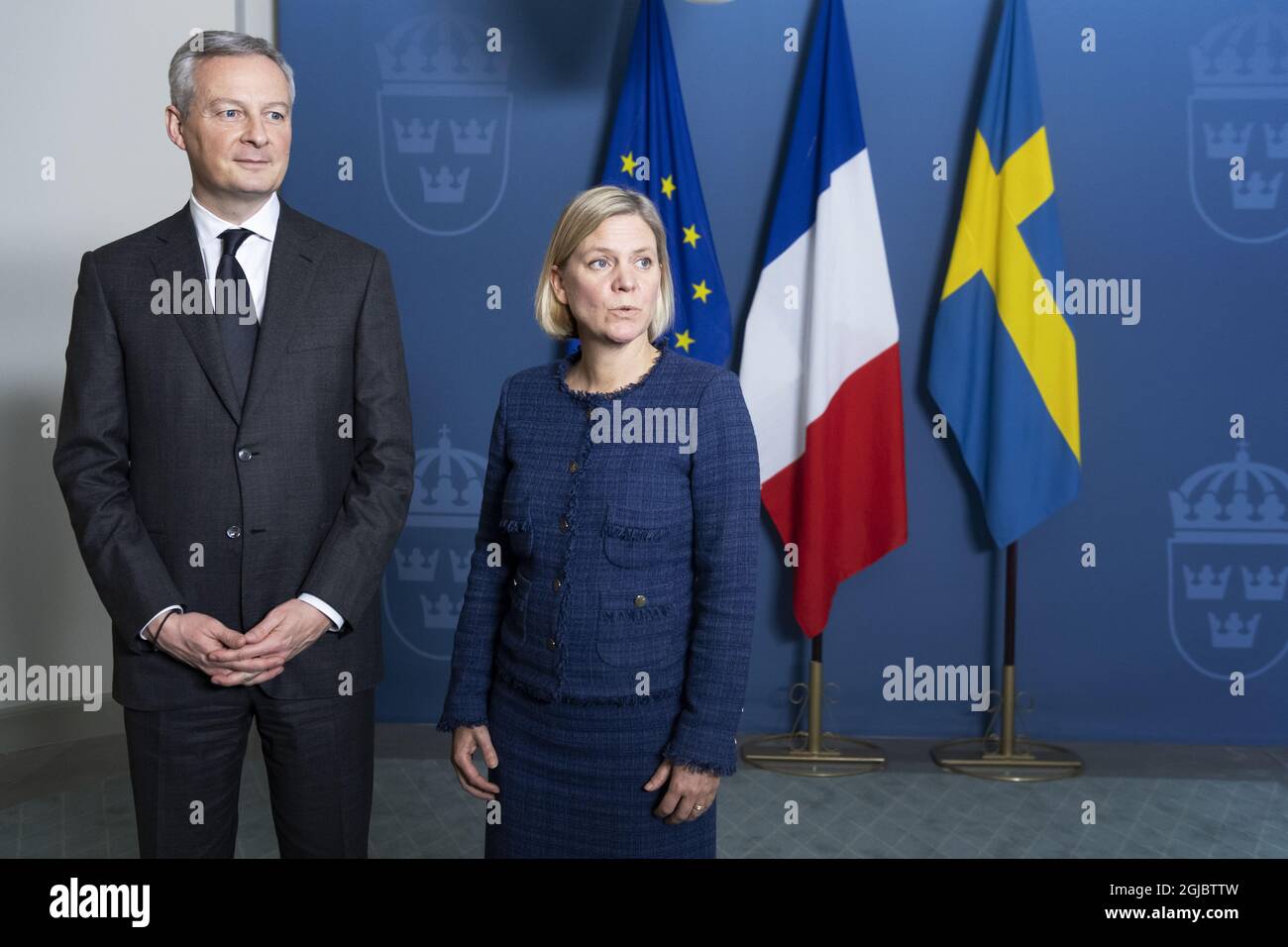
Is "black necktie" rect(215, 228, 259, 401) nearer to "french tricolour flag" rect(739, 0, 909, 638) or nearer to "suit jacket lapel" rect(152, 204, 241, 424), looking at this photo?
"suit jacket lapel" rect(152, 204, 241, 424)

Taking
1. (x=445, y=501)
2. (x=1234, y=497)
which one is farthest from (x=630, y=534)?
(x=1234, y=497)

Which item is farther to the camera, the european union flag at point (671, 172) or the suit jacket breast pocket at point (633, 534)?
the european union flag at point (671, 172)

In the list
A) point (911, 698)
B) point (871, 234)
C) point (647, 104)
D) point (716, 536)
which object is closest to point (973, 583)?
point (911, 698)

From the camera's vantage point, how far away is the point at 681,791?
1746 millimetres

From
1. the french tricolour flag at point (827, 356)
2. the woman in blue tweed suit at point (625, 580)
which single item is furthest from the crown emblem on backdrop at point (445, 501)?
the woman in blue tweed suit at point (625, 580)

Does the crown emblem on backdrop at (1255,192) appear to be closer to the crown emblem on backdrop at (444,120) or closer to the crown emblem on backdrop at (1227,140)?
the crown emblem on backdrop at (1227,140)

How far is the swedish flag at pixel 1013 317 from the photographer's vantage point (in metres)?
3.83

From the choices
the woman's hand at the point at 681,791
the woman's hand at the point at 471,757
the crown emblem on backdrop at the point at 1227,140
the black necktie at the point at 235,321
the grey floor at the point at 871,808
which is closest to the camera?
the woman's hand at the point at 681,791

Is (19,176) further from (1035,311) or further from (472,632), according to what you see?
(1035,311)

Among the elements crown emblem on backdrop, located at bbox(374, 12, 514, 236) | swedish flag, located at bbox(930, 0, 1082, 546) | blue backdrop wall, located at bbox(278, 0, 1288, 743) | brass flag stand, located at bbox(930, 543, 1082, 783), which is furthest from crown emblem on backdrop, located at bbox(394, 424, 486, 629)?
brass flag stand, located at bbox(930, 543, 1082, 783)

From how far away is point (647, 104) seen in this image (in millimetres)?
3932

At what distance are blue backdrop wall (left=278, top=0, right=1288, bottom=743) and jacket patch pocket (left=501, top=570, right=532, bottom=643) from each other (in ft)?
7.77

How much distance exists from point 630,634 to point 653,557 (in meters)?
0.12

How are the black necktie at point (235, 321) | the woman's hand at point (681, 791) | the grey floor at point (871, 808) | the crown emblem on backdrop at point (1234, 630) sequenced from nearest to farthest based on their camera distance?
the woman's hand at point (681, 791)
the black necktie at point (235, 321)
the grey floor at point (871, 808)
the crown emblem on backdrop at point (1234, 630)
